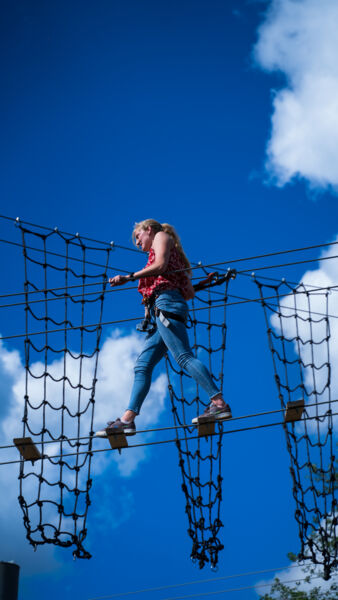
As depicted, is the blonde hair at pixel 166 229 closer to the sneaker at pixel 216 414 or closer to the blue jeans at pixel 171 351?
the blue jeans at pixel 171 351

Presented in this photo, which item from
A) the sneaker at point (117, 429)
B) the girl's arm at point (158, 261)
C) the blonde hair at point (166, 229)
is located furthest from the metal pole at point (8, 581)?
the blonde hair at point (166, 229)

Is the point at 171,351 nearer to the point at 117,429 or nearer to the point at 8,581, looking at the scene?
the point at 117,429

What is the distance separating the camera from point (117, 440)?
4.96 metres

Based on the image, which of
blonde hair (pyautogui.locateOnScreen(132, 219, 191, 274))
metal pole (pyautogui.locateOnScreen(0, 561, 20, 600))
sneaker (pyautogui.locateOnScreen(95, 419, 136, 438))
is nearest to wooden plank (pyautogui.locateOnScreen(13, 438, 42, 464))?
sneaker (pyautogui.locateOnScreen(95, 419, 136, 438))

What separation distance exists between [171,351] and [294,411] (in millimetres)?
811

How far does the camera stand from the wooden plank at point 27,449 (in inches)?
202

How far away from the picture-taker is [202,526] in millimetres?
5406

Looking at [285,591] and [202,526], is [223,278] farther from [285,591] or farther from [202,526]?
[285,591]

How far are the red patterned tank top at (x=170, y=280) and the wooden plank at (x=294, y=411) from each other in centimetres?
94

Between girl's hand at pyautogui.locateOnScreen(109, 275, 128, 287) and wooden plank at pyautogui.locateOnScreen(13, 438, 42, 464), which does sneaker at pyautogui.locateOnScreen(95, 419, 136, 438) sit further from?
girl's hand at pyautogui.locateOnScreen(109, 275, 128, 287)

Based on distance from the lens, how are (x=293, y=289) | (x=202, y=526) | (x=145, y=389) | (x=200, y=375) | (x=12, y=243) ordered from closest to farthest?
(x=200, y=375)
(x=145, y=389)
(x=202, y=526)
(x=293, y=289)
(x=12, y=243)

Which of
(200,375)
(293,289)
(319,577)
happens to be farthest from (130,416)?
(319,577)

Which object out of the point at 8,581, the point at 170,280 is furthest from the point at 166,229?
the point at 8,581

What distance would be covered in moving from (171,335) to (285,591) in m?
10.1
